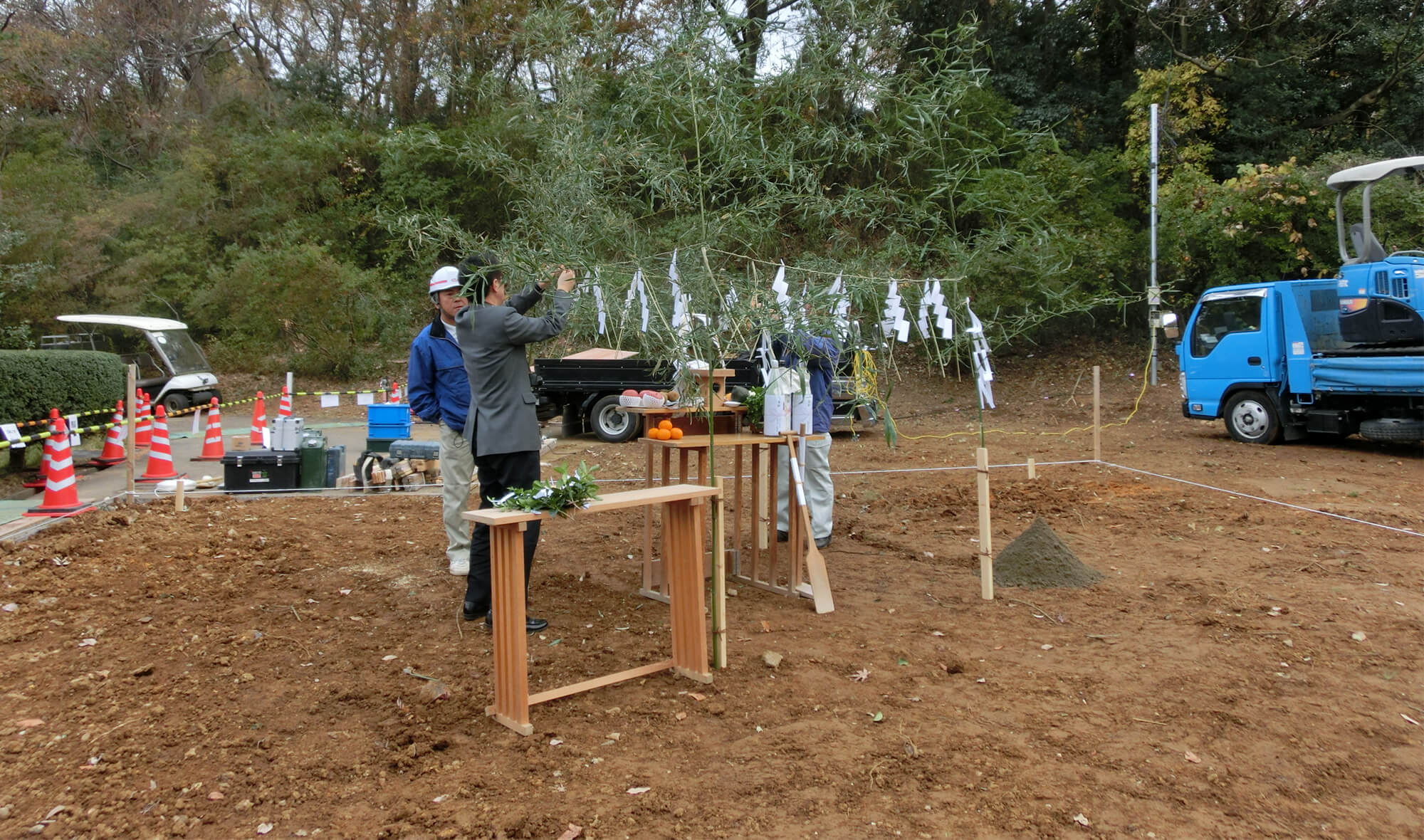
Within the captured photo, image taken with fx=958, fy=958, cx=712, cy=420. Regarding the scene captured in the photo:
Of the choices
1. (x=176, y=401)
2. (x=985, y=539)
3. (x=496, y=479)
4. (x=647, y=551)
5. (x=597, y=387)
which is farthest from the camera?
(x=176, y=401)

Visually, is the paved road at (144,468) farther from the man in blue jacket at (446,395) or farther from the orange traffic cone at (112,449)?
the man in blue jacket at (446,395)

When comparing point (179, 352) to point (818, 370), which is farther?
point (179, 352)

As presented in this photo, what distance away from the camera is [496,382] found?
4.41m

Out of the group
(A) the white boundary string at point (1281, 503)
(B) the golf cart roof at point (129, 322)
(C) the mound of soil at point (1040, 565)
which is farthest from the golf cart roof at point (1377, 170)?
(B) the golf cart roof at point (129, 322)

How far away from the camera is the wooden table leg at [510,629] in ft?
11.6

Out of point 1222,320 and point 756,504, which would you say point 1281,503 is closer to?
point 1222,320

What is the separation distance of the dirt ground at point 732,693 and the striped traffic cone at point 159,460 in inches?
101

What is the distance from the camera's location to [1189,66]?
61.8 feet

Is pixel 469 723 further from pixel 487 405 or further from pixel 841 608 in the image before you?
pixel 841 608

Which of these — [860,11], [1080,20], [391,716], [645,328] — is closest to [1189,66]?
[1080,20]

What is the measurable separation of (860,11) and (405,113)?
2521 centimetres

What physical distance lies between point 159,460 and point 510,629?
7.51 metres

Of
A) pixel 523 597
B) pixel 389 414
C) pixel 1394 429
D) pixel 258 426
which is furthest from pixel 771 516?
pixel 1394 429

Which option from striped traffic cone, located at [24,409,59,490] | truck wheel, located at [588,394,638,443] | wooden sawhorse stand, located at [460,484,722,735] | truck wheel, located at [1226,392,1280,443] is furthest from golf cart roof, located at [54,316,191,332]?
truck wheel, located at [1226,392,1280,443]
